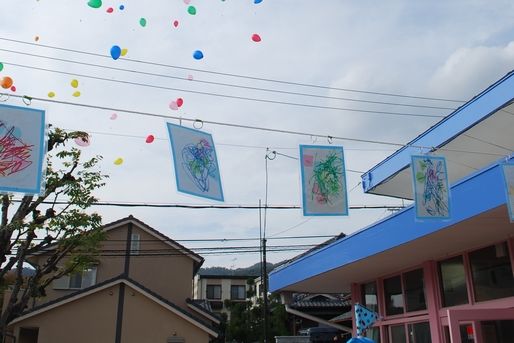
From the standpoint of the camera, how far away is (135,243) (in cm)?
2797

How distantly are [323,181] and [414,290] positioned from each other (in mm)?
4080

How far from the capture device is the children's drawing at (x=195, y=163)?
7.97 m

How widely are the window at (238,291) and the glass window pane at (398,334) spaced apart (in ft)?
129

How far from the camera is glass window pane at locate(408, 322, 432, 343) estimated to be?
10.8 metres

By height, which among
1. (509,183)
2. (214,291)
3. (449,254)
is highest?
(214,291)

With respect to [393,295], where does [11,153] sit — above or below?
above

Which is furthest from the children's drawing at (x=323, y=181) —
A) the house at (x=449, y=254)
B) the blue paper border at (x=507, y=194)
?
the blue paper border at (x=507, y=194)

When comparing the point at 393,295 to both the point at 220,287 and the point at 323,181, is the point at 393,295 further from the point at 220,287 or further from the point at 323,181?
the point at 220,287

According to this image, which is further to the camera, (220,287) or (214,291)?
(220,287)

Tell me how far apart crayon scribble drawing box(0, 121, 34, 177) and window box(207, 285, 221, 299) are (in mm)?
44438

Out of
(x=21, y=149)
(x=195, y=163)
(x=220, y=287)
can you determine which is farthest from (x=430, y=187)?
(x=220, y=287)

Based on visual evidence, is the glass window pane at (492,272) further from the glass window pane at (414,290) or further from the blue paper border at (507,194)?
the blue paper border at (507,194)

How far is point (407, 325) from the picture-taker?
11555 millimetres

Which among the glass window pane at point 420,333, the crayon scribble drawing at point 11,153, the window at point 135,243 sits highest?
the window at point 135,243
